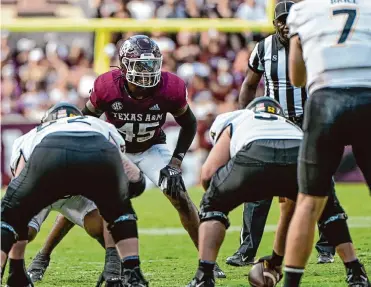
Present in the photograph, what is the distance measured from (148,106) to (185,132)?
1.10 ft

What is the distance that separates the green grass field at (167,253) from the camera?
6309 mm

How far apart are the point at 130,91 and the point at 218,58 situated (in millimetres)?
9282

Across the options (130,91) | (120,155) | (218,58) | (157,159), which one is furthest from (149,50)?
(218,58)

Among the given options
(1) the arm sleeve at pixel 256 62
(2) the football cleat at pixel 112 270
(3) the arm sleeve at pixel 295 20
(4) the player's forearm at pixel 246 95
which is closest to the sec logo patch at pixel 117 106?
(4) the player's forearm at pixel 246 95

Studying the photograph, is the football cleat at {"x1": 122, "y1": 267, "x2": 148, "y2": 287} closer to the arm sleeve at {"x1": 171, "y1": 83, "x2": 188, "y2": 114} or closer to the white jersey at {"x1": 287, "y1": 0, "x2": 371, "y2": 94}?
the white jersey at {"x1": 287, "y1": 0, "x2": 371, "y2": 94}

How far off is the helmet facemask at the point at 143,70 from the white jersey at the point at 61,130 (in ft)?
3.52

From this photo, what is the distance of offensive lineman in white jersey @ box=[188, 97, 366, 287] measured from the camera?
5.03 metres

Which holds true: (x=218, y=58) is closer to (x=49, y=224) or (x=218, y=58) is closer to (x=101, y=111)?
(x=49, y=224)

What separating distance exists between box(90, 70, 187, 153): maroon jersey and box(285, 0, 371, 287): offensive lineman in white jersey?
6.24 ft

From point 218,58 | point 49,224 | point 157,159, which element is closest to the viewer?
point 157,159

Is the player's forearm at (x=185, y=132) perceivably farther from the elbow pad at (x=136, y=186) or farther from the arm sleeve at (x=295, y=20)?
the arm sleeve at (x=295, y=20)

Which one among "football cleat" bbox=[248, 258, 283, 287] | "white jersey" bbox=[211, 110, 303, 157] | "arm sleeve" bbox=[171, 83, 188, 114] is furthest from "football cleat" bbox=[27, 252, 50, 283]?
"white jersey" bbox=[211, 110, 303, 157]

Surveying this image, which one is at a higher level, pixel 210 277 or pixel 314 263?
pixel 210 277

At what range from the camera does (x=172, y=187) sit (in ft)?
21.1
